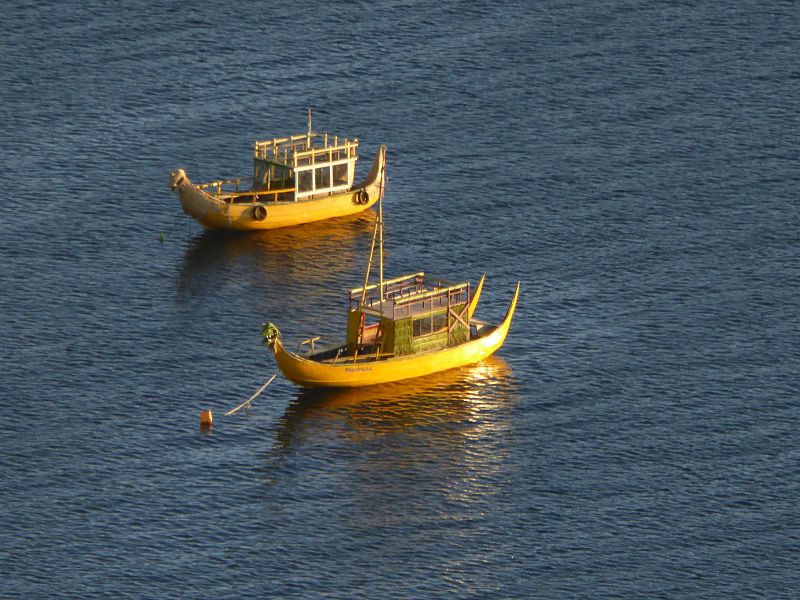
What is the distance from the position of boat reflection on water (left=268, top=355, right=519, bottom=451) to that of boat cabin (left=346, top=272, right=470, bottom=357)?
8.89ft

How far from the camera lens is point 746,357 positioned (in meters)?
187

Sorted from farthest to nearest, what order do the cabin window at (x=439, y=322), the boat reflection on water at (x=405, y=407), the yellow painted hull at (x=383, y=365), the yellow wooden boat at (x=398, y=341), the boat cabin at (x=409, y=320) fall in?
the cabin window at (x=439, y=322)
the boat cabin at (x=409, y=320)
the yellow wooden boat at (x=398, y=341)
the yellow painted hull at (x=383, y=365)
the boat reflection on water at (x=405, y=407)

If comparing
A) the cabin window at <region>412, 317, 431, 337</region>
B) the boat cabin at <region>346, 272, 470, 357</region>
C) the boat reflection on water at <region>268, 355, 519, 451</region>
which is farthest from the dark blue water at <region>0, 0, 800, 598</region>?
the cabin window at <region>412, 317, 431, 337</region>

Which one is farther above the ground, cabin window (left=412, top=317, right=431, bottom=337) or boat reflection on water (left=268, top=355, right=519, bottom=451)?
cabin window (left=412, top=317, right=431, bottom=337)

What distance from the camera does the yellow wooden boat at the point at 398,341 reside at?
17912 cm

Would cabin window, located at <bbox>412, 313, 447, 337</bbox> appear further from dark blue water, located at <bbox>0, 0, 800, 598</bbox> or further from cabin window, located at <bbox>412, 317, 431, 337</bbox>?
dark blue water, located at <bbox>0, 0, 800, 598</bbox>

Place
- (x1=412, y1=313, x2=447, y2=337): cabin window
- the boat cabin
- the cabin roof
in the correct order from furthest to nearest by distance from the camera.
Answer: (x1=412, y1=313, x2=447, y2=337): cabin window, the cabin roof, the boat cabin

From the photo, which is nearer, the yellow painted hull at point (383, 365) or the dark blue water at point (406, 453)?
the dark blue water at point (406, 453)

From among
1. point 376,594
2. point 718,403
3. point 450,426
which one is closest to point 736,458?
point 718,403

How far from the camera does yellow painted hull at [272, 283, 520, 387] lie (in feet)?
583

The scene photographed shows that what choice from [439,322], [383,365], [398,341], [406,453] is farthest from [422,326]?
[406,453]

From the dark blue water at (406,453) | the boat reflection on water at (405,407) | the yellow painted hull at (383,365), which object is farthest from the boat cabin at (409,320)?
the dark blue water at (406,453)

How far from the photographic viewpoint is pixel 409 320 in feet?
596

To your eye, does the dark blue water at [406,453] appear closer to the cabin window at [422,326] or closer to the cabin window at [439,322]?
the cabin window at [422,326]
